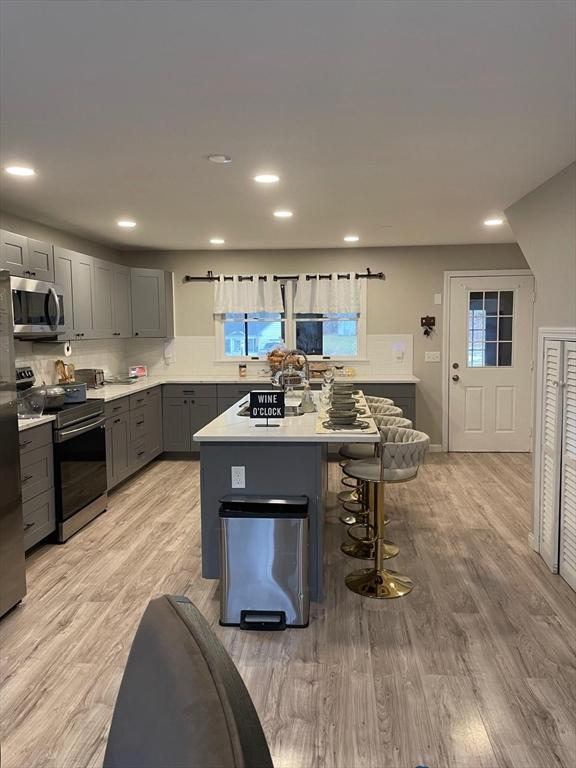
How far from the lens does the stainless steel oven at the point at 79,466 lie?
3.93 meters

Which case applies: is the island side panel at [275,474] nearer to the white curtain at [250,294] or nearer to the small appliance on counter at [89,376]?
the small appliance on counter at [89,376]

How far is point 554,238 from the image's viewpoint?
137 inches

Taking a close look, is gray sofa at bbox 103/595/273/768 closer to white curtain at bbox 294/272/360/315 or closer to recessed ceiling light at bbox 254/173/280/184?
recessed ceiling light at bbox 254/173/280/184

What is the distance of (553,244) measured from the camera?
3.48 meters

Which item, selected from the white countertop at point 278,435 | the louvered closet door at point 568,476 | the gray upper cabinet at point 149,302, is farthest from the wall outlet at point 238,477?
the gray upper cabinet at point 149,302

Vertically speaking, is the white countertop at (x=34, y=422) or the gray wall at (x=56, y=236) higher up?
the gray wall at (x=56, y=236)

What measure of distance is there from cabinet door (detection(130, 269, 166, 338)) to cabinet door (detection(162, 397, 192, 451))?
2.77 ft

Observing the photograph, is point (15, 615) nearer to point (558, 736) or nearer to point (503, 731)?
point (503, 731)

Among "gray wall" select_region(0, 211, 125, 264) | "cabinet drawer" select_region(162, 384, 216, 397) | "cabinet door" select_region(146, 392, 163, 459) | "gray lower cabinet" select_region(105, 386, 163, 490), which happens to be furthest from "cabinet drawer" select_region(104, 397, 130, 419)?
"gray wall" select_region(0, 211, 125, 264)

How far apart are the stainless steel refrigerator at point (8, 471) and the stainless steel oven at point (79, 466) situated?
938 mm

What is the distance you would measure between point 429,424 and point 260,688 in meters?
4.77

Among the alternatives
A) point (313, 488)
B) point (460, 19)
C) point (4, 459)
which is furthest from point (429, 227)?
point (4, 459)

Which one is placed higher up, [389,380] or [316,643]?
[389,380]

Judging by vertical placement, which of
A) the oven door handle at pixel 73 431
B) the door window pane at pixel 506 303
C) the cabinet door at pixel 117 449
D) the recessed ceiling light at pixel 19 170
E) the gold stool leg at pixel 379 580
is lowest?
the gold stool leg at pixel 379 580
